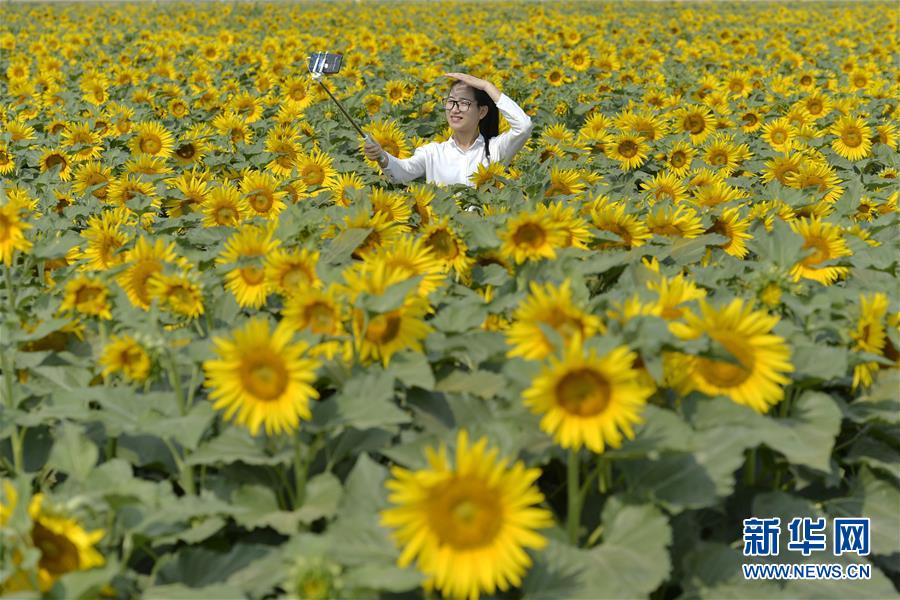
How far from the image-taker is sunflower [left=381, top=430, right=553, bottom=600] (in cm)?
175

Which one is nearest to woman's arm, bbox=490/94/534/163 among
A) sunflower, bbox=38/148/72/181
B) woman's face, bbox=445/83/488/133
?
woman's face, bbox=445/83/488/133

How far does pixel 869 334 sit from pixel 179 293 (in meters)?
2.35

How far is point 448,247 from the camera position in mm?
3203

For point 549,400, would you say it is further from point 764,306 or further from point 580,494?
point 764,306

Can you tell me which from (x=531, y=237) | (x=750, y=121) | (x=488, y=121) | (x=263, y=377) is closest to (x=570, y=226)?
(x=531, y=237)

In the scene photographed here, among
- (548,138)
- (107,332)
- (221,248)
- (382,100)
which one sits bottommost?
(107,332)

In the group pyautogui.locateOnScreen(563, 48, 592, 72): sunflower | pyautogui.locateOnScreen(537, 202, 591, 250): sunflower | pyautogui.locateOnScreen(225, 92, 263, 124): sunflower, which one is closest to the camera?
pyautogui.locateOnScreen(537, 202, 591, 250): sunflower

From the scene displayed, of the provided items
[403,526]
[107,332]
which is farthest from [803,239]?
[107,332]

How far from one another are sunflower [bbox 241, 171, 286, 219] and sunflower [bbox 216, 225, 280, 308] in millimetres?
1200

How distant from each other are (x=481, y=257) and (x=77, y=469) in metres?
1.75

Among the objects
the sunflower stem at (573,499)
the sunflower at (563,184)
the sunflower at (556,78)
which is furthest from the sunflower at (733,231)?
the sunflower at (556,78)

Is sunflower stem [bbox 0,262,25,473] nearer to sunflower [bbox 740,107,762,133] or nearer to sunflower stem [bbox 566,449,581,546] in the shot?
sunflower stem [bbox 566,449,581,546]

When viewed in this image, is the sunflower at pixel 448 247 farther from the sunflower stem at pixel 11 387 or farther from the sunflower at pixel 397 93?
the sunflower at pixel 397 93

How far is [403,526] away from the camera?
1843 millimetres
